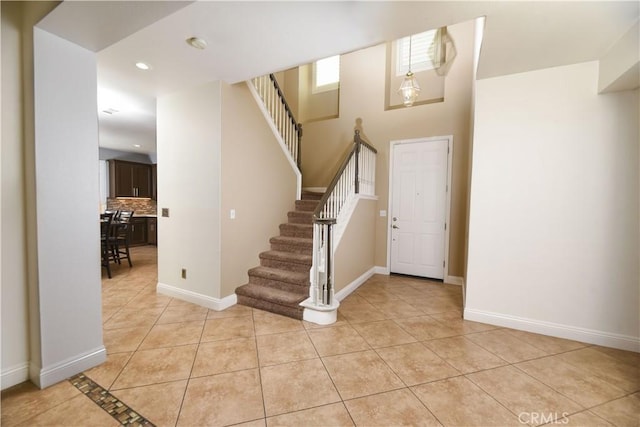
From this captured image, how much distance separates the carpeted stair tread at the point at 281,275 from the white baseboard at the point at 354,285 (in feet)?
1.87

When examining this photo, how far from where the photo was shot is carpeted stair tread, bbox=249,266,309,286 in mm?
3201

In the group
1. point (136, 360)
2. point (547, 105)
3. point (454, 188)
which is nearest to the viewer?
point (136, 360)

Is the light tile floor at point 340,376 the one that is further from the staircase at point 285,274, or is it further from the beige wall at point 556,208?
the beige wall at point 556,208

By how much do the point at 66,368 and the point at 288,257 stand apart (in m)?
2.21

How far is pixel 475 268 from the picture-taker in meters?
2.90

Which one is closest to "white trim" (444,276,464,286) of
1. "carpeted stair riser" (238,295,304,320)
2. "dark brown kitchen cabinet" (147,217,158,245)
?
"carpeted stair riser" (238,295,304,320)

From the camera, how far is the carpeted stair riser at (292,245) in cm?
365

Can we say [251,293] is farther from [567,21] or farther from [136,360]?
[567,21]

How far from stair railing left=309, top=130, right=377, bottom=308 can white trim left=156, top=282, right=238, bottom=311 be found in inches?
41.0

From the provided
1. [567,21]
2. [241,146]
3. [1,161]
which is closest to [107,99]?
[241,146]

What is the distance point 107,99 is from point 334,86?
12.5 ft

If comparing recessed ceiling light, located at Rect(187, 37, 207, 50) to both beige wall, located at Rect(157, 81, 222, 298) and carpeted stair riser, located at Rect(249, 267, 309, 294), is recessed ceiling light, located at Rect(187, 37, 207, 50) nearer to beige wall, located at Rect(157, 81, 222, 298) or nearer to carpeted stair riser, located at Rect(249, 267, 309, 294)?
beige wall, located at Rect(157, 81, 222, 298)

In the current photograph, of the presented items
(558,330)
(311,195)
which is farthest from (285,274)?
(558,330)

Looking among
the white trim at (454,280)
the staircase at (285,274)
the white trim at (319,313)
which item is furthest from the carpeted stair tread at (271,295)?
the white trim at (454,280)
